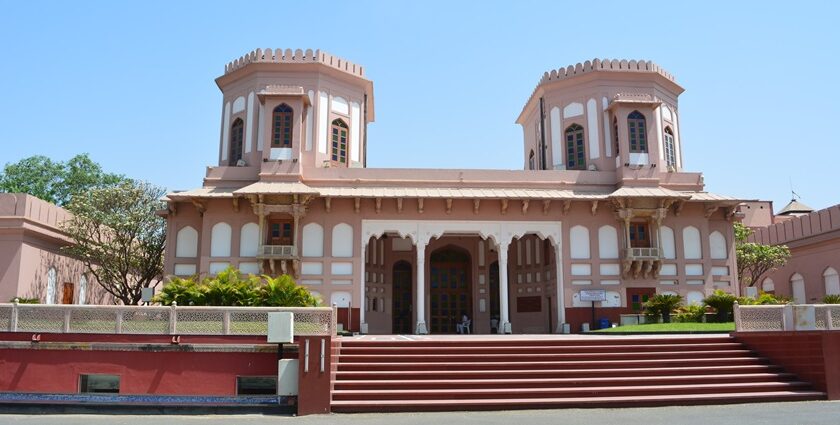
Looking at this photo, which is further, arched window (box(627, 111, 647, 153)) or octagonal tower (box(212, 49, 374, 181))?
arched window (box(627, 111, 647, 153))

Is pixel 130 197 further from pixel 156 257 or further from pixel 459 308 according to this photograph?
pixel 459 308

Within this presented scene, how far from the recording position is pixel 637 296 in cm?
2594

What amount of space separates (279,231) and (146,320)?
38.6 ft

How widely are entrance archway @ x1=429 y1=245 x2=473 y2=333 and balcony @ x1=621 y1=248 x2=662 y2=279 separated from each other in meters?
7.26

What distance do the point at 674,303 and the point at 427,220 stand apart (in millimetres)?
9493

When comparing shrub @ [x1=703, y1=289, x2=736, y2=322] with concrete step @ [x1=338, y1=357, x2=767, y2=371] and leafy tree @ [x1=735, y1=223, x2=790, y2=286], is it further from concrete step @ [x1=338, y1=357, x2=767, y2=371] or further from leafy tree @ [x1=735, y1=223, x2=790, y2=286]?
leafy tree @ [x1=735, y1=223, x2=790, y2=286]

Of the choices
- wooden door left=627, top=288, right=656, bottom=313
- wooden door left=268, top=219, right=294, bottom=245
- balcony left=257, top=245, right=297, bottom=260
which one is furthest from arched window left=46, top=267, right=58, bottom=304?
wooden door left=627, top=288, right=656, bottom=313

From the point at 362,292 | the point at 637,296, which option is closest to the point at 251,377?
the point at 362,292

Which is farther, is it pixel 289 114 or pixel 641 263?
pixel 289 114

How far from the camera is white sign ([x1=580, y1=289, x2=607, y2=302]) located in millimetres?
25656

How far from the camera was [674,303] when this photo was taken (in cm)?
2325

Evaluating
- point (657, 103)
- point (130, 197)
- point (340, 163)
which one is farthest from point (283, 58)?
point (657, 103)

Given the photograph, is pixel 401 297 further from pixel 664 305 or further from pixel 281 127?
pixel 664 305

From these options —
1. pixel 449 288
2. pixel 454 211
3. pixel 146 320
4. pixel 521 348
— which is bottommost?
pixel 521 348
